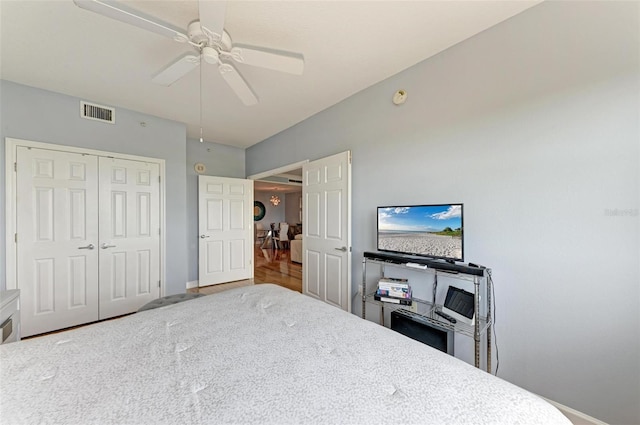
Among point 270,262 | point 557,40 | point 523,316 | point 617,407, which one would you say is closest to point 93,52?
point 557,40

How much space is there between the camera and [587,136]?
1456 mm

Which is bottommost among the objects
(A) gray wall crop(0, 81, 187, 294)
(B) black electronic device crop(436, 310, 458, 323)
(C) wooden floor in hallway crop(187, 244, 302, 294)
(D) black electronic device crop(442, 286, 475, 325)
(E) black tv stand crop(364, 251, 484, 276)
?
(C) wooden floor in hallway crop(187, 244, 302, 294)

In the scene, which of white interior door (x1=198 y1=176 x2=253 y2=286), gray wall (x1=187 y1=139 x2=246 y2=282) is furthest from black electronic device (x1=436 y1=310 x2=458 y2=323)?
gray wall (x1=187 y1=139 x2=246 y2=282)

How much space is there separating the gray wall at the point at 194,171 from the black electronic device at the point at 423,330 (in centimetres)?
352

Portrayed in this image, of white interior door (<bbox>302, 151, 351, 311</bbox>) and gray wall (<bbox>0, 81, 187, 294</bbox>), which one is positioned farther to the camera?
white interior door (<bbox>302, 151, 351, 311</bbox>)

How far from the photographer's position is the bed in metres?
0.69

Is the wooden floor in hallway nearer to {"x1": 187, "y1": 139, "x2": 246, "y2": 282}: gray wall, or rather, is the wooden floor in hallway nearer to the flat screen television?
{"x1": 187, "y1": 139, "x2": 246, "y2": 282}: gray wall

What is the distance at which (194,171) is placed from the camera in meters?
4.31

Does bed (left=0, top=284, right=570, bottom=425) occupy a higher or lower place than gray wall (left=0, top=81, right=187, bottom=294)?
lower

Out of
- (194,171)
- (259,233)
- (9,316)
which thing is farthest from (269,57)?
(259,233)

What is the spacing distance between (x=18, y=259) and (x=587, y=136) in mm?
4880

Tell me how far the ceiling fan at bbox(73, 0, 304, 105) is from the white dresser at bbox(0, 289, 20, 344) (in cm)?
170

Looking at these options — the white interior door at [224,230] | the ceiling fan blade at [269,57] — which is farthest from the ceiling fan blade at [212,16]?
the white interior door at [224,230]

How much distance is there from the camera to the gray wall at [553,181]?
53.8 inches
